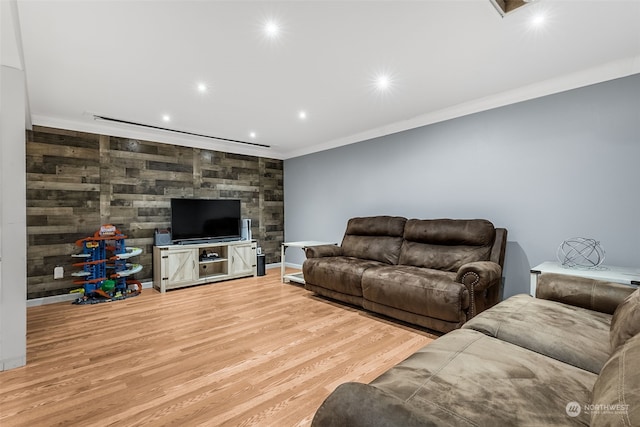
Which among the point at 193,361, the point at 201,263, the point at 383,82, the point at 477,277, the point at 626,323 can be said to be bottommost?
the point at 193,361

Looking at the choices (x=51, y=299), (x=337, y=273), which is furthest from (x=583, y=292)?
(x=51, y=299)

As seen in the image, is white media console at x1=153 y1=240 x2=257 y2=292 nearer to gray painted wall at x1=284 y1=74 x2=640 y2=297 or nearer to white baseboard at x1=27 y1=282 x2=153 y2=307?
white baseboard at x1=27 y1=282 x2=153 y2=307

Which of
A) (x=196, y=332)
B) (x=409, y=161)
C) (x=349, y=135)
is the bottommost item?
(x=196, y=332)

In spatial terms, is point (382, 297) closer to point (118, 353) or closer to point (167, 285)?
point (118, 353)

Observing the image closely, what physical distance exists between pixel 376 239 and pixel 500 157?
5.88ft

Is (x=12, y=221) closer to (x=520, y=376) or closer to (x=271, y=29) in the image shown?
(x=271, y=29)

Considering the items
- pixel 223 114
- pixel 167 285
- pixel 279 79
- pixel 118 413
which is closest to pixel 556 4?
pixel 279 79

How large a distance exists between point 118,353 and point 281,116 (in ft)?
10.3

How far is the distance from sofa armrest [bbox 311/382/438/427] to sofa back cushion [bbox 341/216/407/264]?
314cm

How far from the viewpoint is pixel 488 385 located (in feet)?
3.35

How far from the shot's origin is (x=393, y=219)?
13.3 ft

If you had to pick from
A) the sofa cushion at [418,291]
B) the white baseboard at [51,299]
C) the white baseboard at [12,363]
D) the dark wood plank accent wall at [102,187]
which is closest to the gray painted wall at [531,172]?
the sofa cushion at [418,291]

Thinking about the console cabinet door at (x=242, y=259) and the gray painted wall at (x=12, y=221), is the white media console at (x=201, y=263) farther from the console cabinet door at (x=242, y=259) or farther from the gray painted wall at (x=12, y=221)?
the gray painted wall at (x=12, y=221)

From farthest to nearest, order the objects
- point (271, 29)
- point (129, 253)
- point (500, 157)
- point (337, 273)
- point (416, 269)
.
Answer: point (129, 253), point (337, 273), point (500, 157), point (416, 269), point (271, 29)
